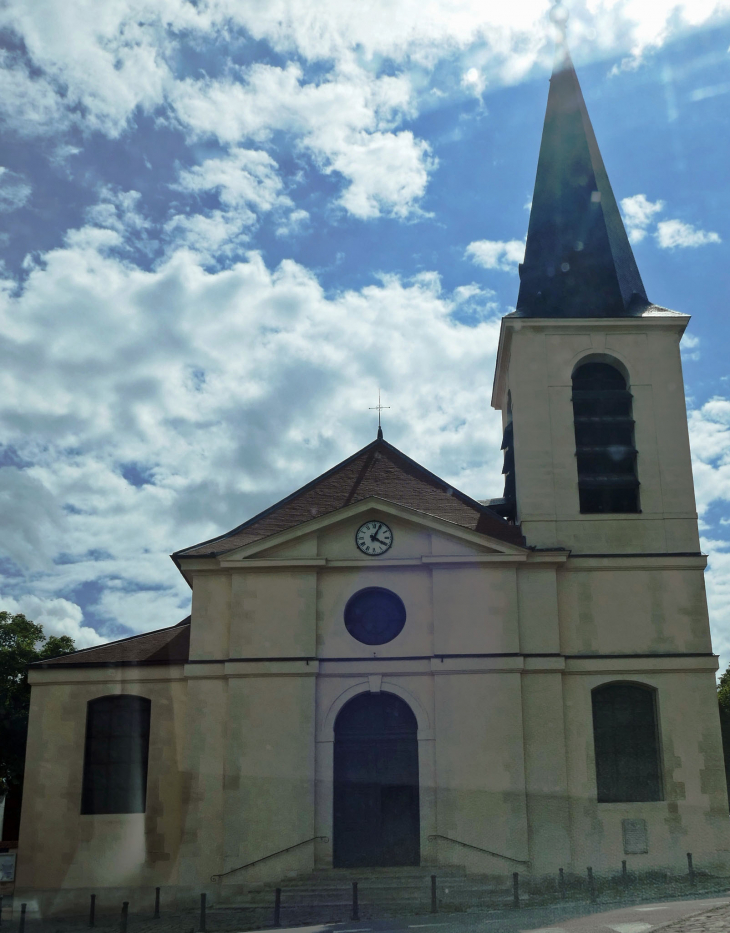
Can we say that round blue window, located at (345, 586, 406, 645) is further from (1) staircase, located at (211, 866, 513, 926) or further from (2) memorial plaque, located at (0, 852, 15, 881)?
(2) memorial plaque, located at (0, 852, 15, 881)

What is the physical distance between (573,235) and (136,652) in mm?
15020

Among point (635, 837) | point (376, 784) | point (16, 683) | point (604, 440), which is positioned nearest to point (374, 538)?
point (376, 784)

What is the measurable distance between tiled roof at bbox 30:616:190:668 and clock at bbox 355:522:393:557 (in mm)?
4722

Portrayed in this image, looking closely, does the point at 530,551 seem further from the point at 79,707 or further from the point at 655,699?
the point at 79,707

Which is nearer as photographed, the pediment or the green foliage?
the pediment

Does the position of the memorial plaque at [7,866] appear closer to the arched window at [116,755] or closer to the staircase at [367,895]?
the arched window at [116,755]

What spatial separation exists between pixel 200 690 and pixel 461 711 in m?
5.58

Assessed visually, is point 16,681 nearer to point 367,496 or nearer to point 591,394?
point 367,496

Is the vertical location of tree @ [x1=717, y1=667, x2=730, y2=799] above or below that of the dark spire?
below

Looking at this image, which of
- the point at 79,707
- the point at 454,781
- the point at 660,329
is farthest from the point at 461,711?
the point at 660,329

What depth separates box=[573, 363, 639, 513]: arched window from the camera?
22500mm

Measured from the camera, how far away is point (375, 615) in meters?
21.3

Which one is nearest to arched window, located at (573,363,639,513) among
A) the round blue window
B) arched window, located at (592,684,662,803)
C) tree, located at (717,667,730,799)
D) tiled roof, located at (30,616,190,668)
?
arched window, located at (592,684,662,803)

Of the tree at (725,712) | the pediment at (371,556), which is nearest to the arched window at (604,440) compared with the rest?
the pediment at (371,556)
